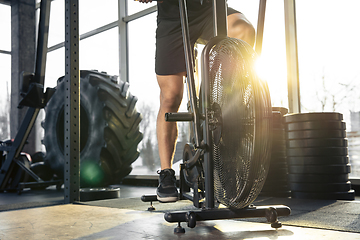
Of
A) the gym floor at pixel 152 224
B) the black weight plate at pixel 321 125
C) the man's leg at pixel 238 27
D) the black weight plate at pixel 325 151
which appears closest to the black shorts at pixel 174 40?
the man's leg at pixel 238 27

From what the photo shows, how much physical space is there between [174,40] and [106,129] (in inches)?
53.3

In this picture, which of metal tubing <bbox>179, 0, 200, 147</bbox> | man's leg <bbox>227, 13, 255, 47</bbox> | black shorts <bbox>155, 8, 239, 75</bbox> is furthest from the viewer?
black shorts <bbox>155, 8, 239, 75</bbox>

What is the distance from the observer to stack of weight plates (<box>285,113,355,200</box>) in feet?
7.41

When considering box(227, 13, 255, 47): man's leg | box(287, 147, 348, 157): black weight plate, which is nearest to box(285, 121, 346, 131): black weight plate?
box(287, 147, 348, 157): black weight plate

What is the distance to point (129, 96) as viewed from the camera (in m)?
3.14

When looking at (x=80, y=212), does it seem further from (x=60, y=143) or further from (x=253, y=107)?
(x=60, y=143)

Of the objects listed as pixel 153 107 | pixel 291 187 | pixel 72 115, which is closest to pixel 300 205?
pixel 291 187

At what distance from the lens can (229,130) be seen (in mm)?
1253

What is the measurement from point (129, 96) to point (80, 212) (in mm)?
1456

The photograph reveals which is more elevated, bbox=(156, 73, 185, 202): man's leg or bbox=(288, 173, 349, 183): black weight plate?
bbox=(156, 73, 185, 202): man's leg

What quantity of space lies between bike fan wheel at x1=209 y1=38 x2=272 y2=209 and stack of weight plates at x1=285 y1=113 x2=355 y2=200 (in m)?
1.15

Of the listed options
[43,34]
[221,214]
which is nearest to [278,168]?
[221,214]

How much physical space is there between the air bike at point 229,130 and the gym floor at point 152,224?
0.08 metres

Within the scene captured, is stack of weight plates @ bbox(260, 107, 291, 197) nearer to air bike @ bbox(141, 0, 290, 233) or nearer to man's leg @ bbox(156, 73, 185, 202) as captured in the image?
man's leg @ bbox(156, 73, 185, 202)
